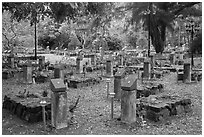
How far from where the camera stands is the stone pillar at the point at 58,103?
664cm

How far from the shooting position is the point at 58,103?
21.9 feet

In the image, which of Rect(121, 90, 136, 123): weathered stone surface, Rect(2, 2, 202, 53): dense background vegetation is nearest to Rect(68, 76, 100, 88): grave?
Rect(2, 2, 202, 53): dense background vegetation

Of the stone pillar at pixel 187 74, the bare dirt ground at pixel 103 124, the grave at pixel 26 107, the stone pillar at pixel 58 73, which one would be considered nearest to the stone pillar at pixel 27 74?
the stone pillar at pixel 58 73

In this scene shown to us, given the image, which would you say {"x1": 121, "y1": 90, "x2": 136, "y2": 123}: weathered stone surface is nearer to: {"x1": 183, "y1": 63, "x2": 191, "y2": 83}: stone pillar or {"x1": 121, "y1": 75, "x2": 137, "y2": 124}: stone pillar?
{"x1": 121, "y1": 75, "x2": 137, "y2": 124}: stone pillar

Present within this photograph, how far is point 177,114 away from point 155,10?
67.3 ft

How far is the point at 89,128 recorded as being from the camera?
6980mm

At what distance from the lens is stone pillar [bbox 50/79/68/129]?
6637mm

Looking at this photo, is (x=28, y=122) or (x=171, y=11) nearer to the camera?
(x=28, y=122)

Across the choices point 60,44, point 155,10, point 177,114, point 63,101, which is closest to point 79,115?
point 63,101

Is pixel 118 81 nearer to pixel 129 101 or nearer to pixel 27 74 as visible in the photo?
pixel 129 101

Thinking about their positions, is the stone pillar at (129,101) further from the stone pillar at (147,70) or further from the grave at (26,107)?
the stone pillar at (147,70)

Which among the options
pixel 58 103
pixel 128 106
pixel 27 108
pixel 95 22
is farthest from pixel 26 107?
pixel 95 22

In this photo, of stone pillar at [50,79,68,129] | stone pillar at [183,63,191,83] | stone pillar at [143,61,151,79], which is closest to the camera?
stone pillar at [50,79,68,129]

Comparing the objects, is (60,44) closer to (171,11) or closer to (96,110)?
(171,11)
